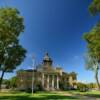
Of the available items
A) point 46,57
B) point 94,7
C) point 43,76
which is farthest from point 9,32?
point 46,57

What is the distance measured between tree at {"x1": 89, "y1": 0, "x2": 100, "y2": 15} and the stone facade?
93.4m

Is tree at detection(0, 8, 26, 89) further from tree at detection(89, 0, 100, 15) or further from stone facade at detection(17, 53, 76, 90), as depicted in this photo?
stone facade at detection(17, 53, 76, 90)

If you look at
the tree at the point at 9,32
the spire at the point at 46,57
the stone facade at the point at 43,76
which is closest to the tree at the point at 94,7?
the tree at the point at 9,32

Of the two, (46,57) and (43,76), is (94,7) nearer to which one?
(43,76)

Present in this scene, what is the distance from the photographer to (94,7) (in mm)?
21328

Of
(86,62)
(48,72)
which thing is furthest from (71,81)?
(86,62)

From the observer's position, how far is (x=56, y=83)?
11606 centimetres

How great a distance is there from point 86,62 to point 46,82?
48.7m

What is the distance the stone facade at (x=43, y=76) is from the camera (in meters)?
115

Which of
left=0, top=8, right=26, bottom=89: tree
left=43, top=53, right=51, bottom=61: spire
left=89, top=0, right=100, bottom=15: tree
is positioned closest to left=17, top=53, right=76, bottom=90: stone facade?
left=43, top=53, right=51, bottom=61: spire

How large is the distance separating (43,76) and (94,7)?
97701 millimetres

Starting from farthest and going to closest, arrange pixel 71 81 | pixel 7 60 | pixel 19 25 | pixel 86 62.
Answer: pixel 71 81, pixel 86 62, pixel 7 60, pixel 19 25

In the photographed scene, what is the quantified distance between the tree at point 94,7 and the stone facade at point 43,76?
93.4 meters

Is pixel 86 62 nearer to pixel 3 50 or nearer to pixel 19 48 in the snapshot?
pixel 19 48
